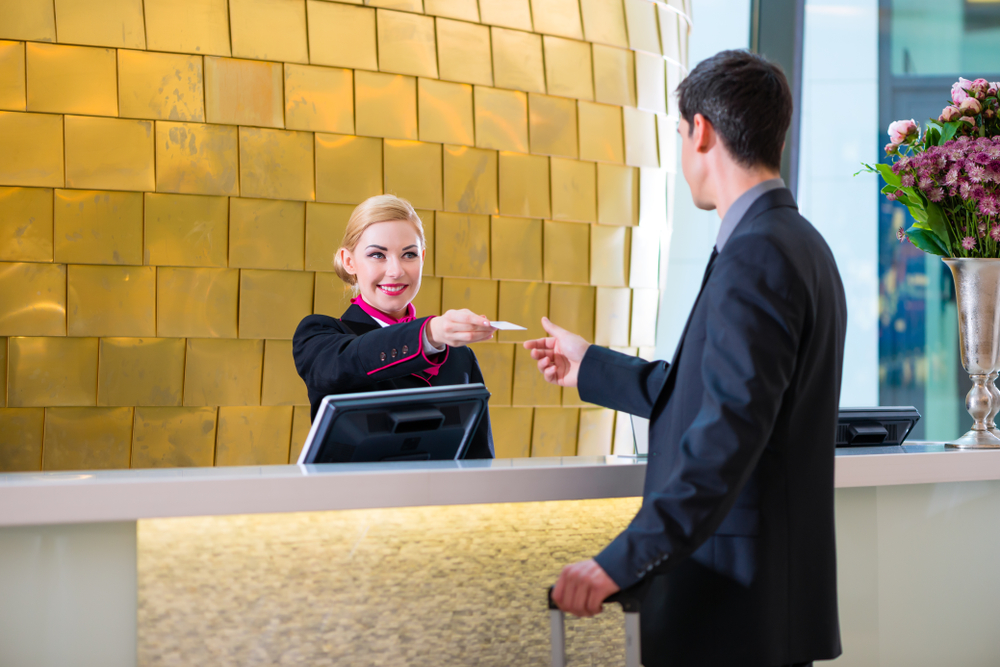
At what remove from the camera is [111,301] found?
226 centimetres

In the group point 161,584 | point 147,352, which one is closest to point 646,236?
point 147,352

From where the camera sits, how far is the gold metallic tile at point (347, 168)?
2465 millimetres

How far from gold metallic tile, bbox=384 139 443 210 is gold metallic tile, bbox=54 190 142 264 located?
0.75 metres

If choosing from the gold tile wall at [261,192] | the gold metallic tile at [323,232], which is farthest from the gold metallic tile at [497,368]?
the gold metallic tile at [323,232]

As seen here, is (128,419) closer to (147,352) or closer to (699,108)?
(147,352)

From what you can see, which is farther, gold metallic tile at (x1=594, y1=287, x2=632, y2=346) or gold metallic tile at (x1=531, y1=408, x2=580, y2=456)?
gold metallic tile at (x1=594, y1=287, x2=632, y2=346)

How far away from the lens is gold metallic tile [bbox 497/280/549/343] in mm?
2744

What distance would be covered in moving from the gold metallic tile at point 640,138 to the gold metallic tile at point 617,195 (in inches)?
1.9

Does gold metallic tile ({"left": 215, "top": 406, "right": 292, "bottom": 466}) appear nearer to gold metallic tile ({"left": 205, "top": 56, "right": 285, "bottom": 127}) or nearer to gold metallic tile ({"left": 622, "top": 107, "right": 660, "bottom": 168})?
gold metallic tile ({"left": 205, "top": 56, "right": 285, "bottom": 127})

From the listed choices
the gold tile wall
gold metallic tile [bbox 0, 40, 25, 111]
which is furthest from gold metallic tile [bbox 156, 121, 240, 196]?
gold metallic tile [bbox 0, 40, 25, 111]

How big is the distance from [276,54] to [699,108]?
1684 mm

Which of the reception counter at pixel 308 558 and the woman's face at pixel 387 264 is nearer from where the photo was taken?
the reception counter at pixel 308 558

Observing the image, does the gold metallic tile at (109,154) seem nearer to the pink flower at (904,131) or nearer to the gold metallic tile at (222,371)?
the gold metallic tile at (222,371)

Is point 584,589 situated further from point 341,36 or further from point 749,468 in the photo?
point 341,36
